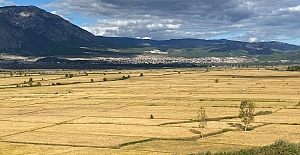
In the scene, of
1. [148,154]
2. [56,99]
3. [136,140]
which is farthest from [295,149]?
[56,99]

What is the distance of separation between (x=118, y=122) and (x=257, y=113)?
28720 millimetres

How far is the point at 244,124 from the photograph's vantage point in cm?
6562

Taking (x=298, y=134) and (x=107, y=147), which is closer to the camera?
(x=107, y=147)

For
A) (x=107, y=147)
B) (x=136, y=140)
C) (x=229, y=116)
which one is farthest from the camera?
(x=229, y=116)

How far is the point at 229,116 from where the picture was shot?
75.1 meters

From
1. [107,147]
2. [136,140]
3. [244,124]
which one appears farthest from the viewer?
[244,124]

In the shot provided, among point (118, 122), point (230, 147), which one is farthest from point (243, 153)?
point (118, 122)

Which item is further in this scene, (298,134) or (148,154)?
(298,134)

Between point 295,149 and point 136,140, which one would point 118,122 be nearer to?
point 136,140

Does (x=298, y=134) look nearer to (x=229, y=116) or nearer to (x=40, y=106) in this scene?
(x=229, y=116)

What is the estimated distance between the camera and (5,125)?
68.4 metres

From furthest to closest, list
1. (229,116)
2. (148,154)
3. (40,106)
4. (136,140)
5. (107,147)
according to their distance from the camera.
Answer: (40,106), (229,116), (136,140), (107,147), (148,154)

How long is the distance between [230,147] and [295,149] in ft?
33.6

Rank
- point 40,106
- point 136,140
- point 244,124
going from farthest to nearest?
point 40,106 < point 244,124 < point 136,140
